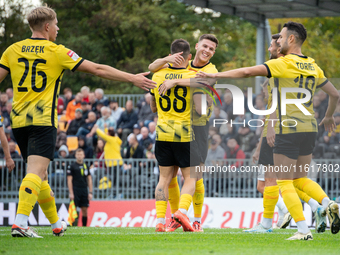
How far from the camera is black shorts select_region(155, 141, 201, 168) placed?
7.02 metres

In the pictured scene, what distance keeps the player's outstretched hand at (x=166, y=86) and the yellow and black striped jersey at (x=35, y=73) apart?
1.33 meters

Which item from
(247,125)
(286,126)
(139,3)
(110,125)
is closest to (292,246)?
(286,126)

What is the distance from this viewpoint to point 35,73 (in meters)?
5.89

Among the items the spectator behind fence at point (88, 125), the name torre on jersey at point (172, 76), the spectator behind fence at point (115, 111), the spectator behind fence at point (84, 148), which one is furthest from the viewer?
the spectator behind fence at point (115, 111)

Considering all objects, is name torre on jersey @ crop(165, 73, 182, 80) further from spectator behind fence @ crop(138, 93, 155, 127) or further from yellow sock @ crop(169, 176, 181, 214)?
spectator behind fence @ crop(138, 93, 155, 127)

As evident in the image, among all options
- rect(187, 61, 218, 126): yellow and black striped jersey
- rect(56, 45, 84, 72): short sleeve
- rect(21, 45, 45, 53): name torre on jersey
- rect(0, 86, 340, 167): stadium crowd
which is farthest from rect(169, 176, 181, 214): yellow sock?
rect(0, 86, 340, 167): stadium crowd

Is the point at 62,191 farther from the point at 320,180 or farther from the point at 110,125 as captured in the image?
the point at 320,180

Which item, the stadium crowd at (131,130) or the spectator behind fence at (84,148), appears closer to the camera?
the stadium crowd at (131,130)

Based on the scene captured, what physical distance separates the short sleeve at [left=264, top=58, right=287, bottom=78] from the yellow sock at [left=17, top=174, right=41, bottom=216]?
2.91m

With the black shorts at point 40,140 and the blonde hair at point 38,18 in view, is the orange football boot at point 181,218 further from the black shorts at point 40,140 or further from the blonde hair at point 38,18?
the blonde hair at point 38,18

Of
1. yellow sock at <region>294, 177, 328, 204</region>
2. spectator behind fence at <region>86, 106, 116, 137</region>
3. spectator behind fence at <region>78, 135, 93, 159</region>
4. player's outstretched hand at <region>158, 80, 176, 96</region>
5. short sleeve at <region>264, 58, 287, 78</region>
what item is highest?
short sleeve at <region>264, 58, 287, 78</region>

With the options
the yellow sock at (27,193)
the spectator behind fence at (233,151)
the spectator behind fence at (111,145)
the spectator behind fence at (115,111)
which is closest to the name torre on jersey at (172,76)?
the yellow sock at (27,193)

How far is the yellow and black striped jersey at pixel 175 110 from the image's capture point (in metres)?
6.98

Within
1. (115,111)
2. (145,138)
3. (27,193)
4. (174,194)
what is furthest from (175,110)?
(115,111)
